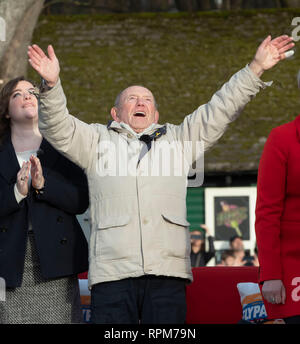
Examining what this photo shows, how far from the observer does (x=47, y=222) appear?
175 inches

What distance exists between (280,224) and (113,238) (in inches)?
33.9

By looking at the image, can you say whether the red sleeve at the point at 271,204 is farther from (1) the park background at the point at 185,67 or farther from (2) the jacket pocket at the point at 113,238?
(1) the park background at the point at 185,67

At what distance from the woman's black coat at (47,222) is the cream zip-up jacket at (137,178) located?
0.20m

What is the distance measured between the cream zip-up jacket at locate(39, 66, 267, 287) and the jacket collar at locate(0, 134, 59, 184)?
0.28m

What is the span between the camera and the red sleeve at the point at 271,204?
147 inches

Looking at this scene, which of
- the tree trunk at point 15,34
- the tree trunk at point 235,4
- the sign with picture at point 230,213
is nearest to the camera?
the tree trunk at point 15,34

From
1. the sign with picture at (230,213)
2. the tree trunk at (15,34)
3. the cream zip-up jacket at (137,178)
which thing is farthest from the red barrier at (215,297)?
the sign with picture at (230,213)

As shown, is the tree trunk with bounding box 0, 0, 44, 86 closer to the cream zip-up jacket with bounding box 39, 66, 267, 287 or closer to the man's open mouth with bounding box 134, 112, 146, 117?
the man's open mouth with bounding box 134, 112, 146, 117

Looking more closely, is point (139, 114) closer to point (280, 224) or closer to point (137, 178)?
point (137, 178)

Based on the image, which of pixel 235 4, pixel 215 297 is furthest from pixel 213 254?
pixel 235 4

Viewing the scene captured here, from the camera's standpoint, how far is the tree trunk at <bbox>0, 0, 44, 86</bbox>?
1178 cm

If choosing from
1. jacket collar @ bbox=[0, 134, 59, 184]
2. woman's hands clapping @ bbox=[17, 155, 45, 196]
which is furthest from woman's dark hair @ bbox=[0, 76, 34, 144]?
woman's hands clapping @ bbox=[17, 155, 45, 196]

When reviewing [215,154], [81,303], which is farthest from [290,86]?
[81,303]
